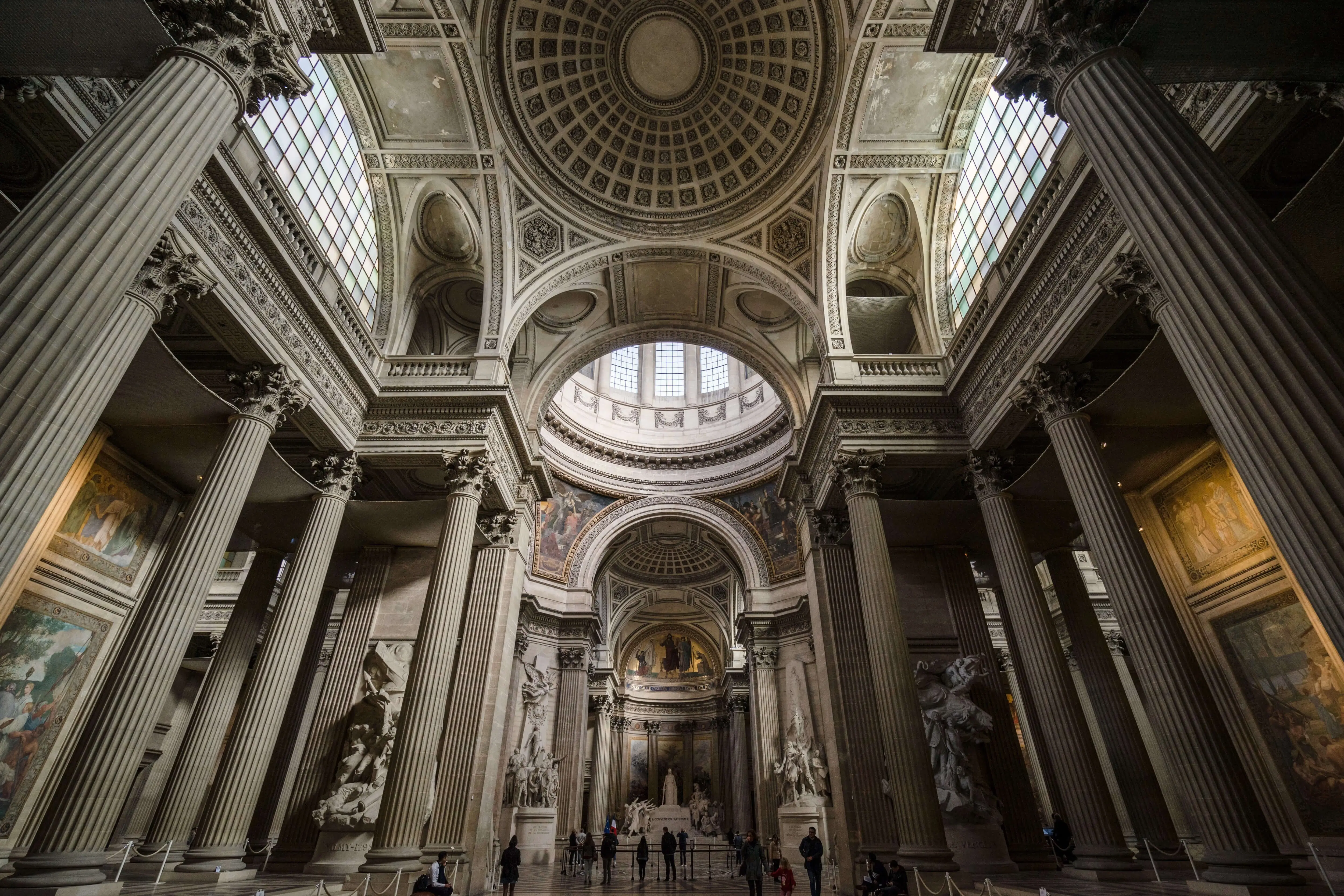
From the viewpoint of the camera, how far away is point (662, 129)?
604 inches

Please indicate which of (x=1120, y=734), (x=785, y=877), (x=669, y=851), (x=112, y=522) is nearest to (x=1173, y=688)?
(x=1120, y=734)

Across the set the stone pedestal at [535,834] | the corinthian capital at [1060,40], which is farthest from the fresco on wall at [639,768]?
the corinthian capital at [1060,40]

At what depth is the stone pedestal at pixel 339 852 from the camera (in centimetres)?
1111

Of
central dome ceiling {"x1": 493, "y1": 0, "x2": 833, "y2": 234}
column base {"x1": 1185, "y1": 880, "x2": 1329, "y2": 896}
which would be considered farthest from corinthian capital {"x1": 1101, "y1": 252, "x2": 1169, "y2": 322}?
central dome ceiling {"x1": 493, "y1": 0, "x2": 833, "y2": 234}

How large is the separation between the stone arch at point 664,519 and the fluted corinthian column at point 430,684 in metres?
15.0

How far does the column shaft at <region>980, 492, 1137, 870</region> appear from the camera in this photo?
8.82m

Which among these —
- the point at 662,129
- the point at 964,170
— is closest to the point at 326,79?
the point at 662,129

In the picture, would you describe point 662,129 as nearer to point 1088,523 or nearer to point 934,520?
point 934,520

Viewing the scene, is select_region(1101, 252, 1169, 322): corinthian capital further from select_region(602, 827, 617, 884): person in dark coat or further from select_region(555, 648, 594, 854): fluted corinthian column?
select_region(555, 648, 594, 854): fluted corinthian column

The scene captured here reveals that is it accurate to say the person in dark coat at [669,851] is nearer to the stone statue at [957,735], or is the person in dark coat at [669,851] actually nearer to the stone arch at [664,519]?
the stone statue at [957,735]

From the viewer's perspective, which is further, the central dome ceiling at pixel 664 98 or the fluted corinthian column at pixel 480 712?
the central dome ceiling at pixel 664 98

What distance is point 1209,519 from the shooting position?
11391 mm

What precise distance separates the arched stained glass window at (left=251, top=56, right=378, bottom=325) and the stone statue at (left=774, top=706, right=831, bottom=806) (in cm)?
1891

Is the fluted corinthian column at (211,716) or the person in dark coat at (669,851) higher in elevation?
the fluted corinthian column at (211,716)
